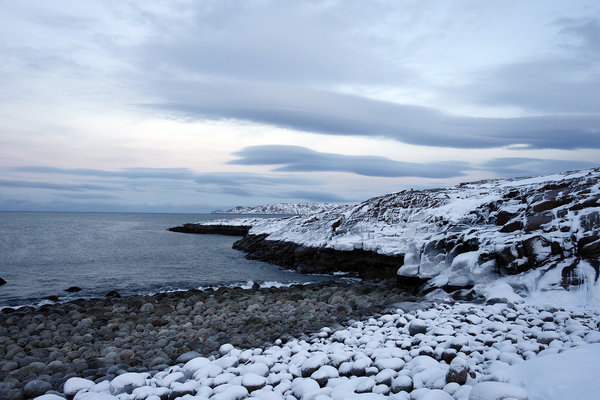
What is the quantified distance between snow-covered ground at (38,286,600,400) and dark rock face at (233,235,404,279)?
1484cm

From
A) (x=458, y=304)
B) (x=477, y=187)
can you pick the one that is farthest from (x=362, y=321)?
(x=477, y=187)

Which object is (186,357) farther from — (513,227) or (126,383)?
(513,227)

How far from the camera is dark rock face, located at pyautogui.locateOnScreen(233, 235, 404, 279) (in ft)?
81.3

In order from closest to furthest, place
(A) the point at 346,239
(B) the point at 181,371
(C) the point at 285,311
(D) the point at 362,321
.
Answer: (B) the point at 181,371
(D) the point at 362,321
(C) the point at 285,311
(A) the point at 346,239

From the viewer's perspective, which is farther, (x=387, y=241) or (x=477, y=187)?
(x=477, y=187)

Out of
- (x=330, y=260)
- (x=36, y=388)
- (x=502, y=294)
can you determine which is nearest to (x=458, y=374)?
(x=502, y=294)

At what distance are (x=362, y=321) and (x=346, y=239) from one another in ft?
57.2

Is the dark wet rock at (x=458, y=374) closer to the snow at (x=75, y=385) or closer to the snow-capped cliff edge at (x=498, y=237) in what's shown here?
the snow at (x=75, y=385)

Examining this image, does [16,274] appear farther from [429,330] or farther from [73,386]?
[429,330]

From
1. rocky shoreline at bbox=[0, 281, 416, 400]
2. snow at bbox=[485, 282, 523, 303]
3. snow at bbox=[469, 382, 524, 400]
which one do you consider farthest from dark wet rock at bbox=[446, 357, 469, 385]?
snow at bbox=[485, 282, 523, 303]

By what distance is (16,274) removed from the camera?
84.9 feet

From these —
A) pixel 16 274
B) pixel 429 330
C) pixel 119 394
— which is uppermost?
pixel 429 330

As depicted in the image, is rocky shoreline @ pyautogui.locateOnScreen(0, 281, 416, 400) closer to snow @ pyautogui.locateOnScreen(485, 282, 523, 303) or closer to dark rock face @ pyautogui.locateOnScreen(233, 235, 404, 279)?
snow @ pyautogui.locateOnScreen(485, 282, 523, 303)

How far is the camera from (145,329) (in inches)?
476
